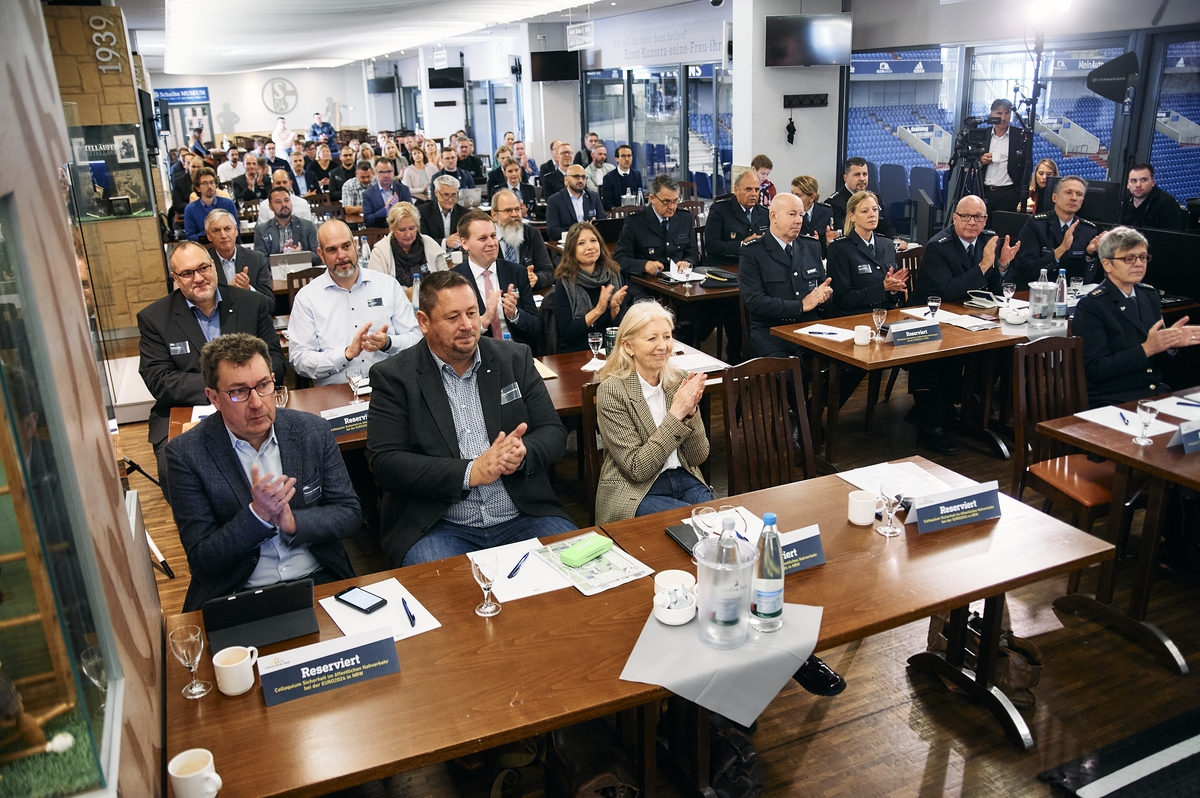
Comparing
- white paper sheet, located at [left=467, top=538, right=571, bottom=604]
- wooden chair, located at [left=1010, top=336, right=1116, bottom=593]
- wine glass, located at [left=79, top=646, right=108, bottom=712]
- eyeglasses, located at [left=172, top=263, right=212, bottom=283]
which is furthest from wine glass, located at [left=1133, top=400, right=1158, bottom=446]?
eyeglasses, located at [left=172, top=263, right=212, bottom=283]

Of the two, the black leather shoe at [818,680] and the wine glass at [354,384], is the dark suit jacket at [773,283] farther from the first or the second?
the black leather shoe at [818,680]

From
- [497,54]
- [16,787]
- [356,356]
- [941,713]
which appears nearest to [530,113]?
[497,54]

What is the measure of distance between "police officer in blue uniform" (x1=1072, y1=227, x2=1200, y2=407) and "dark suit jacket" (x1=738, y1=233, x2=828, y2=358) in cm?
154

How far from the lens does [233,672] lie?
190 cm

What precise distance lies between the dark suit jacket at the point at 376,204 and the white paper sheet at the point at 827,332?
5774 mm

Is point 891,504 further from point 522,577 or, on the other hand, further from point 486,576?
point 486,576

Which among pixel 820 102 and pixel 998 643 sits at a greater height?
pixel 820 102

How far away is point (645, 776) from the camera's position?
7.37ft

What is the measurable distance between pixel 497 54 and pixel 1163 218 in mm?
14950

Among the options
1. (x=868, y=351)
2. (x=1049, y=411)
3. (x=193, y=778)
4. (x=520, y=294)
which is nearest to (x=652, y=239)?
(x=520, y=294)

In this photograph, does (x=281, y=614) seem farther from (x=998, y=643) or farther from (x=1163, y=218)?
(x=1163, y=218)

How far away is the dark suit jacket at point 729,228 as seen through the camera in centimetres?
708

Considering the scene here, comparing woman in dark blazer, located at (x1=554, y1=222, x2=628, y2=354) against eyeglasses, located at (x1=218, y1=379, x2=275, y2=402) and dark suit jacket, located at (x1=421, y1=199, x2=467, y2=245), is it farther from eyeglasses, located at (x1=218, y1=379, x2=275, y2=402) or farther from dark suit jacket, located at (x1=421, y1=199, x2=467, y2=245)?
dark suit jacket, located at (x1=421, y1=199, x2=467, y2=245)

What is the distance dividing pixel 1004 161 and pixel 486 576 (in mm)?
8030
